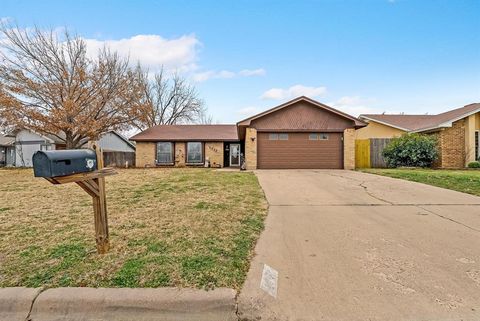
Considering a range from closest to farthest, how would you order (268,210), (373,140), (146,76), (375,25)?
(268,210)
(375,25)
(373,140)
(146,76)

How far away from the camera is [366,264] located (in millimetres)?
3004

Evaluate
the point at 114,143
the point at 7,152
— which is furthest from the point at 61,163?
the point at 7,152

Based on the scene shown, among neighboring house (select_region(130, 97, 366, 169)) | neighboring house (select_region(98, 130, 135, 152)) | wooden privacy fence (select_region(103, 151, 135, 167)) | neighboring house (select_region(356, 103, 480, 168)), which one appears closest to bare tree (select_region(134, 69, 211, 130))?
neighboring house (select_region(98, 130, 135, 152))

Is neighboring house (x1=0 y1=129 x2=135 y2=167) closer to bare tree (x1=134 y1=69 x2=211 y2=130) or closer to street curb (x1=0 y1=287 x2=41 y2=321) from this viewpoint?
bare tree (x1=134 y1=69 x2=211 y2=130)

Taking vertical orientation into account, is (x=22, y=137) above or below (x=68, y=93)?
below

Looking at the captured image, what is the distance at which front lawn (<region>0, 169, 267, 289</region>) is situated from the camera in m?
2.56

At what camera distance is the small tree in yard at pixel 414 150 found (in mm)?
14516

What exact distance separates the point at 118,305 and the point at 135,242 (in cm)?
139

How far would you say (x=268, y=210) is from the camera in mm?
5586

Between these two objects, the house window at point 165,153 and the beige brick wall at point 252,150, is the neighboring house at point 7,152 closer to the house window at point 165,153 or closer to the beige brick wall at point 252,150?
the house window at point 165,153

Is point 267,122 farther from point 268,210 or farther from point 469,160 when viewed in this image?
point 469,160

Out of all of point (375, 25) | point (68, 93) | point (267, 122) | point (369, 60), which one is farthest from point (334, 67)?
point (68, 93)

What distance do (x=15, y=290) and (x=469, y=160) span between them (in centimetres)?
2056


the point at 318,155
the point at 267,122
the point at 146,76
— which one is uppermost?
the point at 146,76
